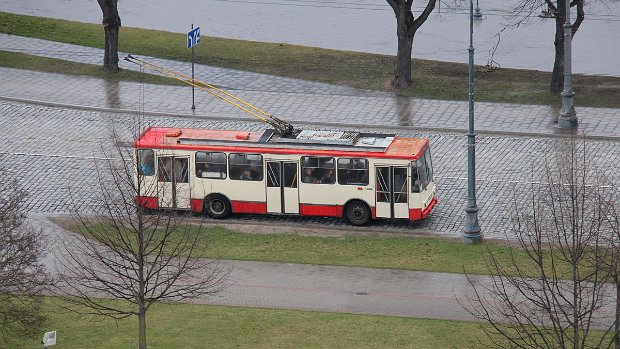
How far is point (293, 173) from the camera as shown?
38.8 meters

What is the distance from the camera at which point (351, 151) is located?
38.3m

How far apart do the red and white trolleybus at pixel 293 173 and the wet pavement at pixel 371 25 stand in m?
18.9

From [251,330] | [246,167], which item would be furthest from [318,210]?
[251,330]

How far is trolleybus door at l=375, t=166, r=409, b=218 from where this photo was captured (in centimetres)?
3806

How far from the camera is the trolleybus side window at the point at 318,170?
38.5 metres

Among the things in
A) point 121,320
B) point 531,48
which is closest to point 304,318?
point 121,320

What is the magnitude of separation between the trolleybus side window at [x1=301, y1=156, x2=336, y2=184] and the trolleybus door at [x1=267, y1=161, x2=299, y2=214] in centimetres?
28

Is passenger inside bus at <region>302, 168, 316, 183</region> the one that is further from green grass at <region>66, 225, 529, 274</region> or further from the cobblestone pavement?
green grass at <region>66, 225, 529, 274</region>

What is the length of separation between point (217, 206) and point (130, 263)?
10.6 metres

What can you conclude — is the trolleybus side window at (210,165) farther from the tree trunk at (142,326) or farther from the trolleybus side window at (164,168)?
the tree trunk at (142,326)

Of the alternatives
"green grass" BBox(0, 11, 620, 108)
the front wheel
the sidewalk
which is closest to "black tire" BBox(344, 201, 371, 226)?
the front wheel

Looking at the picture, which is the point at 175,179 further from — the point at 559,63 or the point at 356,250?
the point at 559,63

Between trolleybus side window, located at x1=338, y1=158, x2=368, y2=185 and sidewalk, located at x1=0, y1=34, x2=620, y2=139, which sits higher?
sidewalk, located at x1=0, y1=34, x2=620, y2=139

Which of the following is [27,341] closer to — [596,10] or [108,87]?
[108,87]
